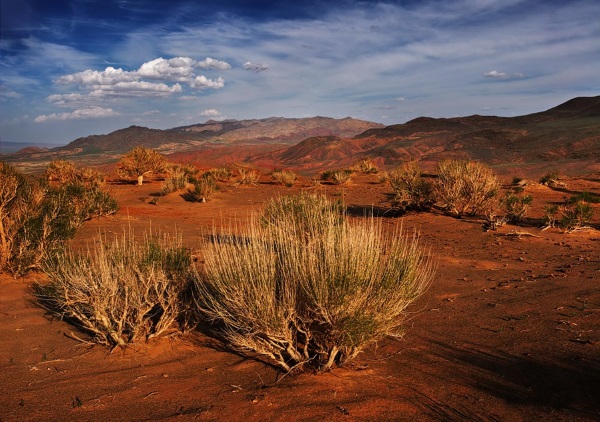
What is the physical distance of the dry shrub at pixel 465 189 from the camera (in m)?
15.4

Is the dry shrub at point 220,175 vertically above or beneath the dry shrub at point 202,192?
above

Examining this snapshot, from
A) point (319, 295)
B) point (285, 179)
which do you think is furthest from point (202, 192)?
point (319, 295)

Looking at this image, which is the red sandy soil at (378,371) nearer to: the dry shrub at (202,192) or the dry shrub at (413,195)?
the dry shrub at (413,195)

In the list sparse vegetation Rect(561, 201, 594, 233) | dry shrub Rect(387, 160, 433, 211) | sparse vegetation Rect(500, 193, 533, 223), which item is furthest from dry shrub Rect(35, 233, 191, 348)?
dry shrub Rect(387, 160, 433, 211)

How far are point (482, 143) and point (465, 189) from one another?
4070 cm

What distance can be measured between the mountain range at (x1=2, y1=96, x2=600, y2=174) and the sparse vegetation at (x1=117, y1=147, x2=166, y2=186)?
22213 mm

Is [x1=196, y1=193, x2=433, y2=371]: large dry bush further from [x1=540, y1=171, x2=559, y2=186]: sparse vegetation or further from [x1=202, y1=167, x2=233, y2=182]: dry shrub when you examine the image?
[x1=202, y1=167, x2=233, y2=182]: dry shrub

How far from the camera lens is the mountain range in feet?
136

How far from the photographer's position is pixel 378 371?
15.6ft

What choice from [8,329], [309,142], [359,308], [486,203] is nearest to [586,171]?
[486,203]

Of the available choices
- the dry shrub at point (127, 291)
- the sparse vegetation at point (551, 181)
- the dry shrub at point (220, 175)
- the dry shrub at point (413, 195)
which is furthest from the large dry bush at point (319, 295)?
the dry shrub at point (220, 175)

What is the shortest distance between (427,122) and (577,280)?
77.5 m

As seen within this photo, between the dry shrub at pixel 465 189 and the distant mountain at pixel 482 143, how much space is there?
21046 mm

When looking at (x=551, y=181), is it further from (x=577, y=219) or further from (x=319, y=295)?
(x=319, y=295)
